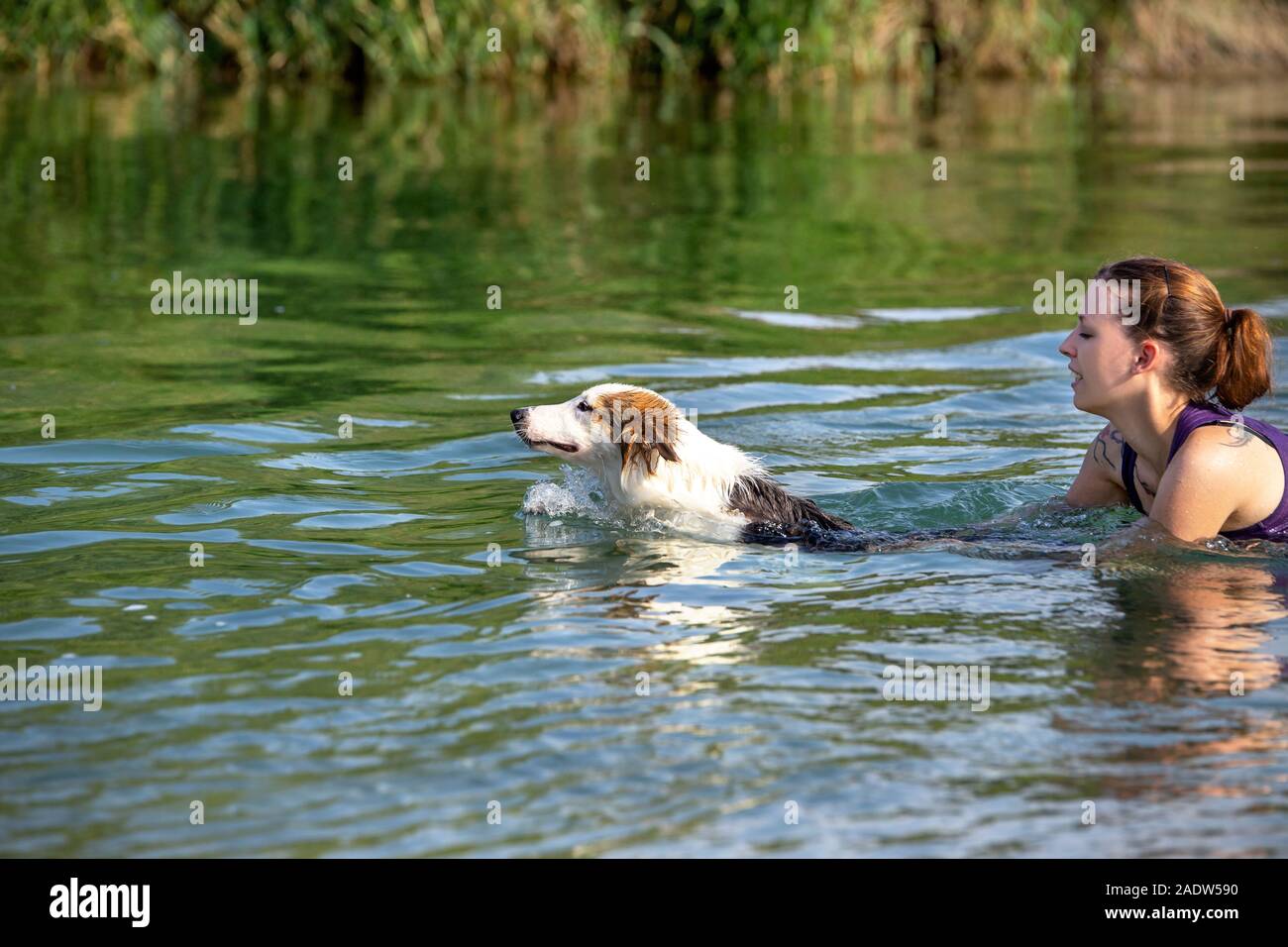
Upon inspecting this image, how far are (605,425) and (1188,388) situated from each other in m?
2.39

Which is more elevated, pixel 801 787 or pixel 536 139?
pixel 536 139

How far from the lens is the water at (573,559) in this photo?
4.93 m

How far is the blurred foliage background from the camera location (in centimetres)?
2561

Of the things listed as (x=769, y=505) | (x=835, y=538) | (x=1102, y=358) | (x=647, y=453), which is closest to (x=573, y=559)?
(x=647, y=453)

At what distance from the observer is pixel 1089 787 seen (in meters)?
4.98

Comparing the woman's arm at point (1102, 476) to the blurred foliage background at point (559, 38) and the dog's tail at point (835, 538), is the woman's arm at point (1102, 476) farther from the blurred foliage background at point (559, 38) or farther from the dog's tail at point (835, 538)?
the blurred foliage background at point (559, 38)

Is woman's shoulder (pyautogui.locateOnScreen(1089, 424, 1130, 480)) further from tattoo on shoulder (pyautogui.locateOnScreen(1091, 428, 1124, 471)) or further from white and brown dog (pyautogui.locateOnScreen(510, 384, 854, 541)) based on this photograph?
white and brown dog (pyautogui.locateOnScreen(510, 384, 854, 541))

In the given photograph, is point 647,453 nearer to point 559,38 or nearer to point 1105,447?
point 1105,447

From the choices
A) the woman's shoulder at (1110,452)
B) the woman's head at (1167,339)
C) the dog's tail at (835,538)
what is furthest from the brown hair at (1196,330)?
the dog's tail at (835,538)

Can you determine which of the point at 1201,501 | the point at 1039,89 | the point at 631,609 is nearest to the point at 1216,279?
the point at 1201,501

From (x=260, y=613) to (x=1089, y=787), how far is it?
10.1 feet

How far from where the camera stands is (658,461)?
293 inches

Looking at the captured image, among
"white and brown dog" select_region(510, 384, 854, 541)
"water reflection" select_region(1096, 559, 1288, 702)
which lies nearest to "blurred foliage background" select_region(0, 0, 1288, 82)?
"white and brown dog" select_region(510, 384, 854, 541)
